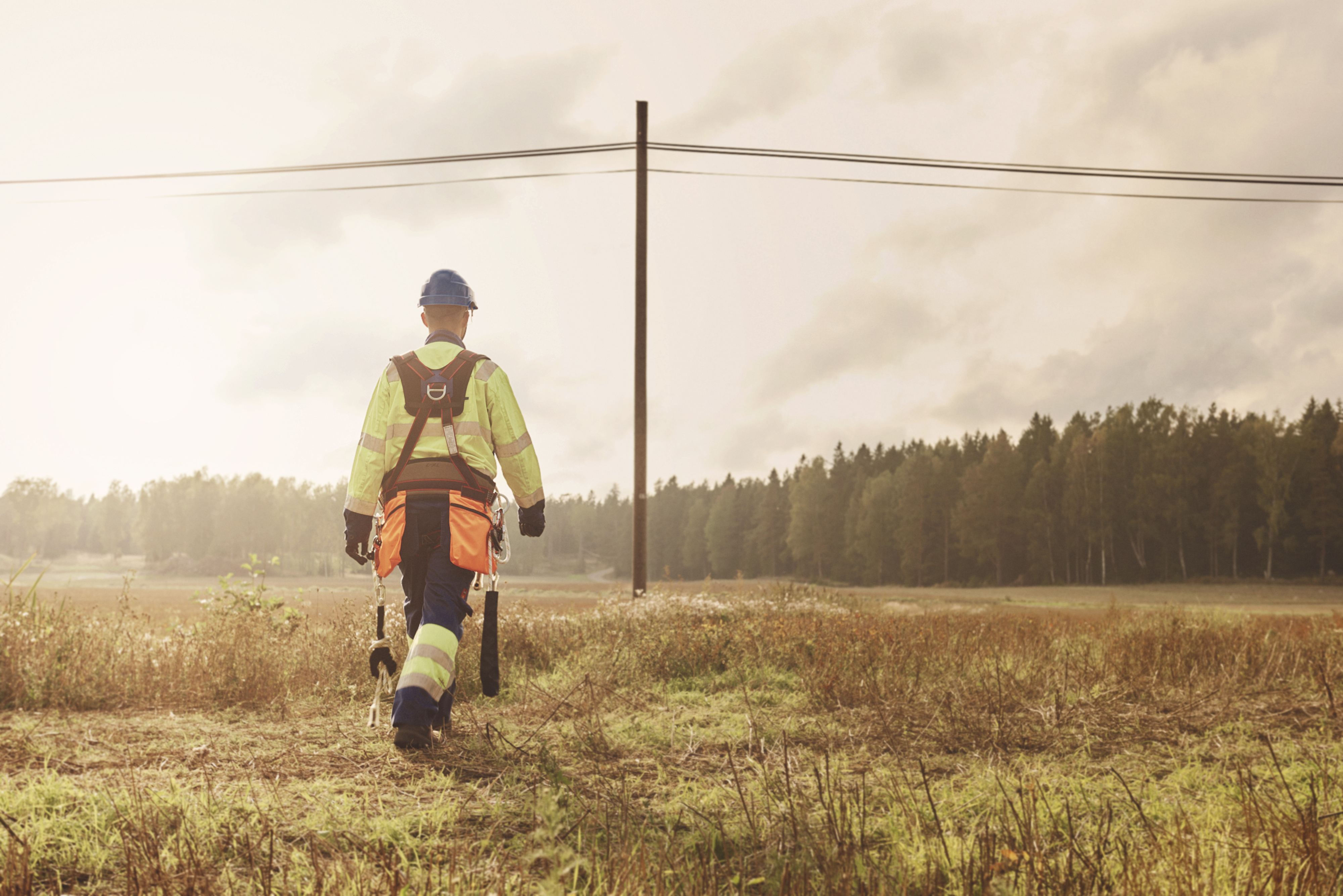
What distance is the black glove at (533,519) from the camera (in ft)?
14.1

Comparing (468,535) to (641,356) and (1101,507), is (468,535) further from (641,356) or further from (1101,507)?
(1101,507)

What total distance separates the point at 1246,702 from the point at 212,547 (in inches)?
3611

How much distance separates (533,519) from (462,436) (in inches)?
25.9

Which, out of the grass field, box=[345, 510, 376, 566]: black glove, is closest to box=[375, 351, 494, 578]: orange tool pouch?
box=[345, 510, 376, 566]: black glove

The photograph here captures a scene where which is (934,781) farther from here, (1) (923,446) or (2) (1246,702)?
(1) (923,446)

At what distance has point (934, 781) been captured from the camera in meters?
3.40

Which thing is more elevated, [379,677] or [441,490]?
[441,490]

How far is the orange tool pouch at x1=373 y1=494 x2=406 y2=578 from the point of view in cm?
409

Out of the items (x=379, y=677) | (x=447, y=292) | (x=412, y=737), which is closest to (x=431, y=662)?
(x=412, y=737)

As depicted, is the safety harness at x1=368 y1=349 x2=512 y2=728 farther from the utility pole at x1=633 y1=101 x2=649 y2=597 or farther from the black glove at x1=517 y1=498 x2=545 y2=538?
the utility pole at x1=633 y1=101 x2=649 y2=597

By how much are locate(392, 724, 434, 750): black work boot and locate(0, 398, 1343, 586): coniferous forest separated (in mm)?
39668

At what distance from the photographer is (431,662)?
386 cm

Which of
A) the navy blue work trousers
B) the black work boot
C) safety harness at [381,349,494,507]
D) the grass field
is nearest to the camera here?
the grass field

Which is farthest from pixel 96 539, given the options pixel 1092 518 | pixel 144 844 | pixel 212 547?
pixel 144 844
